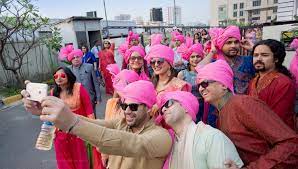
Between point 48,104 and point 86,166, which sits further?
point 86,166

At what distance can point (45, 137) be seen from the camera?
1.78 m

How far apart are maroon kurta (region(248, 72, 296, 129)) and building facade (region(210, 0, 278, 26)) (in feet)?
222

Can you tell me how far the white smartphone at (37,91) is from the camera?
1445mm

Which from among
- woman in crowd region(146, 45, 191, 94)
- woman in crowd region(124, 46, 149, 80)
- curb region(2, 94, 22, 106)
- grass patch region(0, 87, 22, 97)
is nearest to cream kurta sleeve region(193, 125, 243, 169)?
woman in crowd region(146, 45, 191, 94)

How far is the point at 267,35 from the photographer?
11.6m

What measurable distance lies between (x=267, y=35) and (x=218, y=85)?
35.1 ft

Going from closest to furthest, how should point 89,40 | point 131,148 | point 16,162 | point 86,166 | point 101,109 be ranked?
point 131,148 < point 86,166 < point 16,162 < point 101,109 < point 89,40

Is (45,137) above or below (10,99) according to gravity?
above

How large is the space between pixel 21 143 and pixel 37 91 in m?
5.11

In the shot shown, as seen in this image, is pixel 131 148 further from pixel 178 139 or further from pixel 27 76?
pixel 27 76

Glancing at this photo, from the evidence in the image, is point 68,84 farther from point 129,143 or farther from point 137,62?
point 129,143

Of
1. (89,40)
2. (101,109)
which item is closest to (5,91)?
(101,109)

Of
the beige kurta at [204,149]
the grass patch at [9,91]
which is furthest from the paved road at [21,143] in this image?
the beige kurta at [204,149]

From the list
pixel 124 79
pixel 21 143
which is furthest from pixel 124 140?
pixel 21 143
